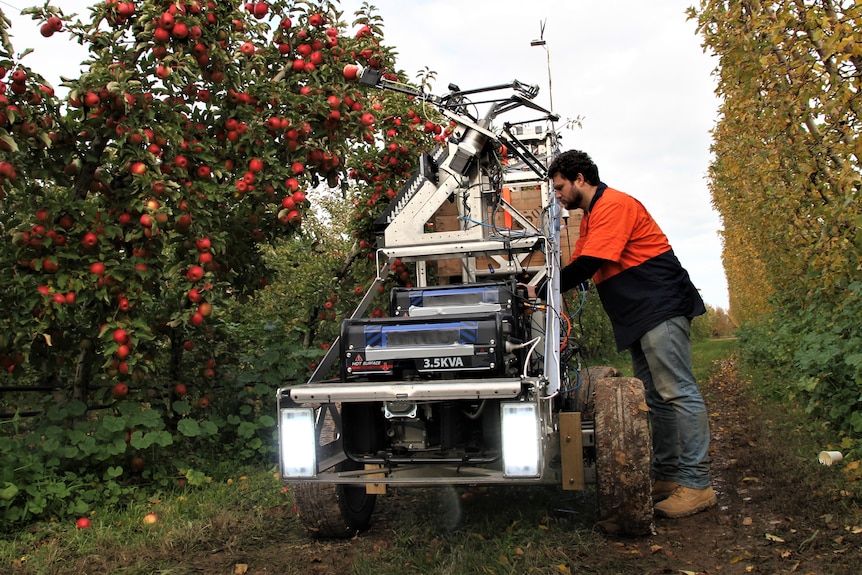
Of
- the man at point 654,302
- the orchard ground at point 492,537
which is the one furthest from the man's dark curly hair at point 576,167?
the orchard ground at point 492,537

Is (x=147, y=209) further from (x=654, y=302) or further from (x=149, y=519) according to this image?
(x=654, y=302)

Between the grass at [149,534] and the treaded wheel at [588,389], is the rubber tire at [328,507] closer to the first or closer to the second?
the grass at [149,534]

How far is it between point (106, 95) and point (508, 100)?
2.66m

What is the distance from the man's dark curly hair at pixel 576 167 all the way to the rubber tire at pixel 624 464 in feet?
5.13

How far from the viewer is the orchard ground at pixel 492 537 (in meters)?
3.88

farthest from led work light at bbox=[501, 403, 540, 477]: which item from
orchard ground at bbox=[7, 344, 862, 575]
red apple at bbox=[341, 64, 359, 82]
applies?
red apple at bbox=[341, 64, 359, 82]

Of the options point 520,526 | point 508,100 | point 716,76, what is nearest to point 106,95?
point 508,100

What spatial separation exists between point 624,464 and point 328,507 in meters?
1.66

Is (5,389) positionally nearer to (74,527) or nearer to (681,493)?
(74,527)

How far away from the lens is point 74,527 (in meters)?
4.88

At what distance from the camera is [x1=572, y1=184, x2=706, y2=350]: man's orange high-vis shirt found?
483cm

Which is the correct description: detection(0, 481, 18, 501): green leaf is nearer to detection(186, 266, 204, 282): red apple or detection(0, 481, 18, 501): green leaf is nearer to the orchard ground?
the orchard ground

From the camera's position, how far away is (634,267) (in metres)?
4.93

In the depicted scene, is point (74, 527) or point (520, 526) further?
point (74, 527)
